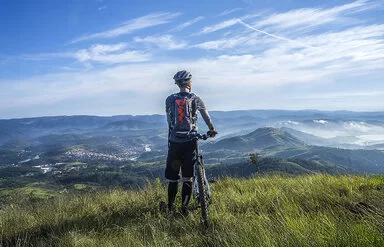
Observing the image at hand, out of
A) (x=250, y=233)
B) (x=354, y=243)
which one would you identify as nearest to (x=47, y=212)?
(x=250, y=233)

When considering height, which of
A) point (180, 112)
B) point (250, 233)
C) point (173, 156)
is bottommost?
point (250, 233)

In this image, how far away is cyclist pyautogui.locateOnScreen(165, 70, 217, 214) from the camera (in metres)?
6.30

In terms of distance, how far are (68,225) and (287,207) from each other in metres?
4.09

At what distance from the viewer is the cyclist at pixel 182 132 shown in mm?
6297

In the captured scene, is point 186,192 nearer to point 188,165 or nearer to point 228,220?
point 188,165

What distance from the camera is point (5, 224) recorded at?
5551 mm

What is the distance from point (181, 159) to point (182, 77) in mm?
1839

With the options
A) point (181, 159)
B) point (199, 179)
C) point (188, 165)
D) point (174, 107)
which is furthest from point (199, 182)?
point (174, 107)

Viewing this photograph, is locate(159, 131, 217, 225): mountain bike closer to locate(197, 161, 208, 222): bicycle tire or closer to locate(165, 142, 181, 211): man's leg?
locate(197, 161, 208, 222): bicycle tire

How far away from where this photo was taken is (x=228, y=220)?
479 cm

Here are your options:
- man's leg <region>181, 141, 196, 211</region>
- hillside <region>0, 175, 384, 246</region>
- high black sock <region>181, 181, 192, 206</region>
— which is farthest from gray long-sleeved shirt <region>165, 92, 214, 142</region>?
hillside <region>0, 175, 384, 246</region>

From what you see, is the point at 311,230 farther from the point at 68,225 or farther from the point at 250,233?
the point at 68,225

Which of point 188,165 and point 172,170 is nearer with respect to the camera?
point 188,165

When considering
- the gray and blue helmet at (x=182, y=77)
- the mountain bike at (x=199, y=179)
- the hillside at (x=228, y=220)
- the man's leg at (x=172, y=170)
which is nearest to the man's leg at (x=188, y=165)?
the mountain bike at (x=199, y=179)
